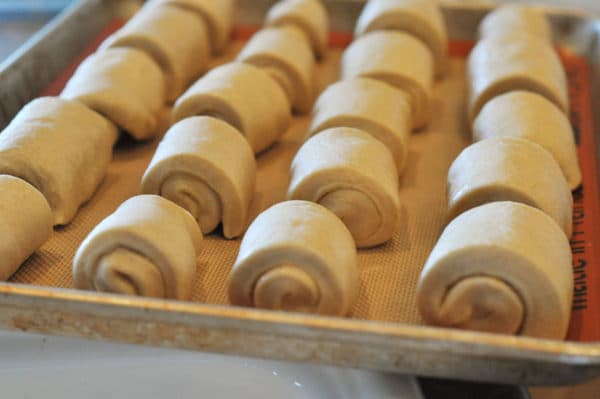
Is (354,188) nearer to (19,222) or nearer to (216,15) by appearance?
(19,222)

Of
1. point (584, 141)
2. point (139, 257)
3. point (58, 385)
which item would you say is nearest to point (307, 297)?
point (139, 257)

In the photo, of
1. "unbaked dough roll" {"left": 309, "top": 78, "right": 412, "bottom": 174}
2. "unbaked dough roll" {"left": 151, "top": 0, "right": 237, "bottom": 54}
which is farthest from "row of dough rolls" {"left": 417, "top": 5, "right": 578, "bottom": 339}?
"unbaked dough roll" {"left": 151, "top": 0, "right": 237, "bottom": 54}

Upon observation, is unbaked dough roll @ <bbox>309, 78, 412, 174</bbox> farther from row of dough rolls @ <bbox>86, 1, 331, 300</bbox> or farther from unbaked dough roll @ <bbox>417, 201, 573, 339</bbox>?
unbaked dough roll @ <bbox>417, 201, 573, 339</bbox>

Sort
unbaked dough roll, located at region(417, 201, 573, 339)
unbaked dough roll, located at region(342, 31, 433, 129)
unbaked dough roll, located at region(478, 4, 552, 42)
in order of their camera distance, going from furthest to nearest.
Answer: unbaked dough roll, located at region(478, 4, 552, 42) < unbaked dough roll, located at region(342, 31, 433, 129) < unbaked dough roll, located at region(417, 201, 573, 339)

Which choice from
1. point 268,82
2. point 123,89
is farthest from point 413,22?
point 123,89

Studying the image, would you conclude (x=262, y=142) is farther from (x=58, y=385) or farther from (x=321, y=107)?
(x=58, y=385)

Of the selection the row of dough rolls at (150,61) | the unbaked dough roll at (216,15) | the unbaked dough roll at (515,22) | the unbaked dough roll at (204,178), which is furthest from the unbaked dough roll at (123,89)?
the unbaked dough roll at (515,22)

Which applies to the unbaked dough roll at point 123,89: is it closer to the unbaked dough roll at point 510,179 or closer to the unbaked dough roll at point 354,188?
the unbaked dough roll at point 354,188
